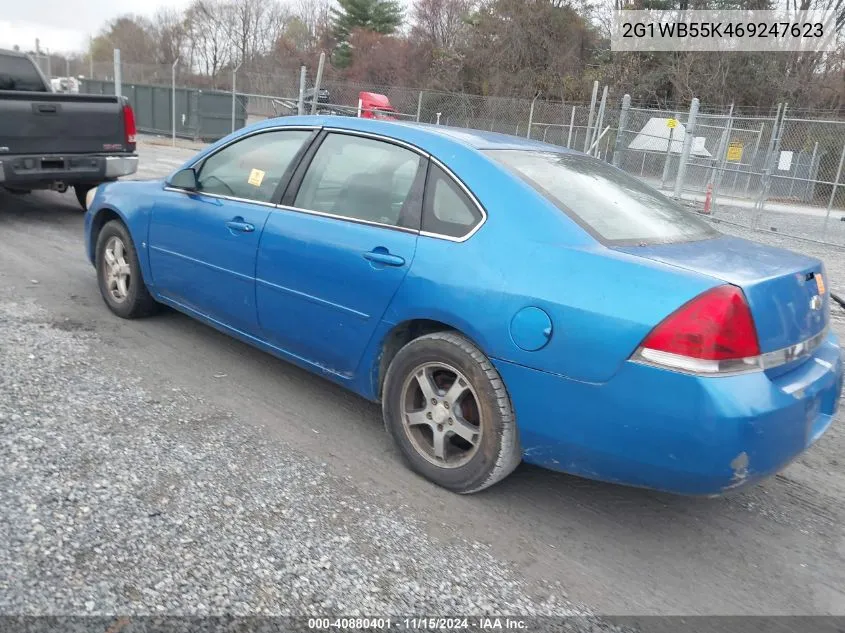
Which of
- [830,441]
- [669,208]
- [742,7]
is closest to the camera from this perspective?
[669,208]

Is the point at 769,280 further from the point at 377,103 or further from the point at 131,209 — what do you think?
the point at 377,103

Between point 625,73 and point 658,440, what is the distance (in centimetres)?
3480

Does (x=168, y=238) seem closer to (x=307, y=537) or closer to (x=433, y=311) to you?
(x=433, y=311)

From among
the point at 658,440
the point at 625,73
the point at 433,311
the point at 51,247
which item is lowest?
the point at 51,247

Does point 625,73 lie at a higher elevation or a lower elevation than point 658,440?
higher

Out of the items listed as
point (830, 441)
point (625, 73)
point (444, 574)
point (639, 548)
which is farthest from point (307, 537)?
point (625, 73)

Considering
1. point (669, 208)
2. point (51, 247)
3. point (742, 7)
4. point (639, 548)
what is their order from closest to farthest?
1. point (639, 548)
2. point (669, 208)
3. point (51, 247)
4. point (742, 7)

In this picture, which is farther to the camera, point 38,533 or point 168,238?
point 168,238

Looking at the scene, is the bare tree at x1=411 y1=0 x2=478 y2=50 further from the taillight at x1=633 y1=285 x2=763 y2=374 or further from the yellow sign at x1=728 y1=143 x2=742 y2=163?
the taillight at x1=633 y1=285 x2=763 y2=374

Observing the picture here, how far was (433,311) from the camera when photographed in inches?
122

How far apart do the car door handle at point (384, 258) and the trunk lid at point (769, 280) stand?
3.23 ft

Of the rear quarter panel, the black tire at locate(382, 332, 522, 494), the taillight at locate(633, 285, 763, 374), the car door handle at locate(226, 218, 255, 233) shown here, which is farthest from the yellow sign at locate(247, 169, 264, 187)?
the taillight at locate(633, 285, 763, 374)

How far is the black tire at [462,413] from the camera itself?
2943 millimetres

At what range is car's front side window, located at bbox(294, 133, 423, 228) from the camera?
136 inches
